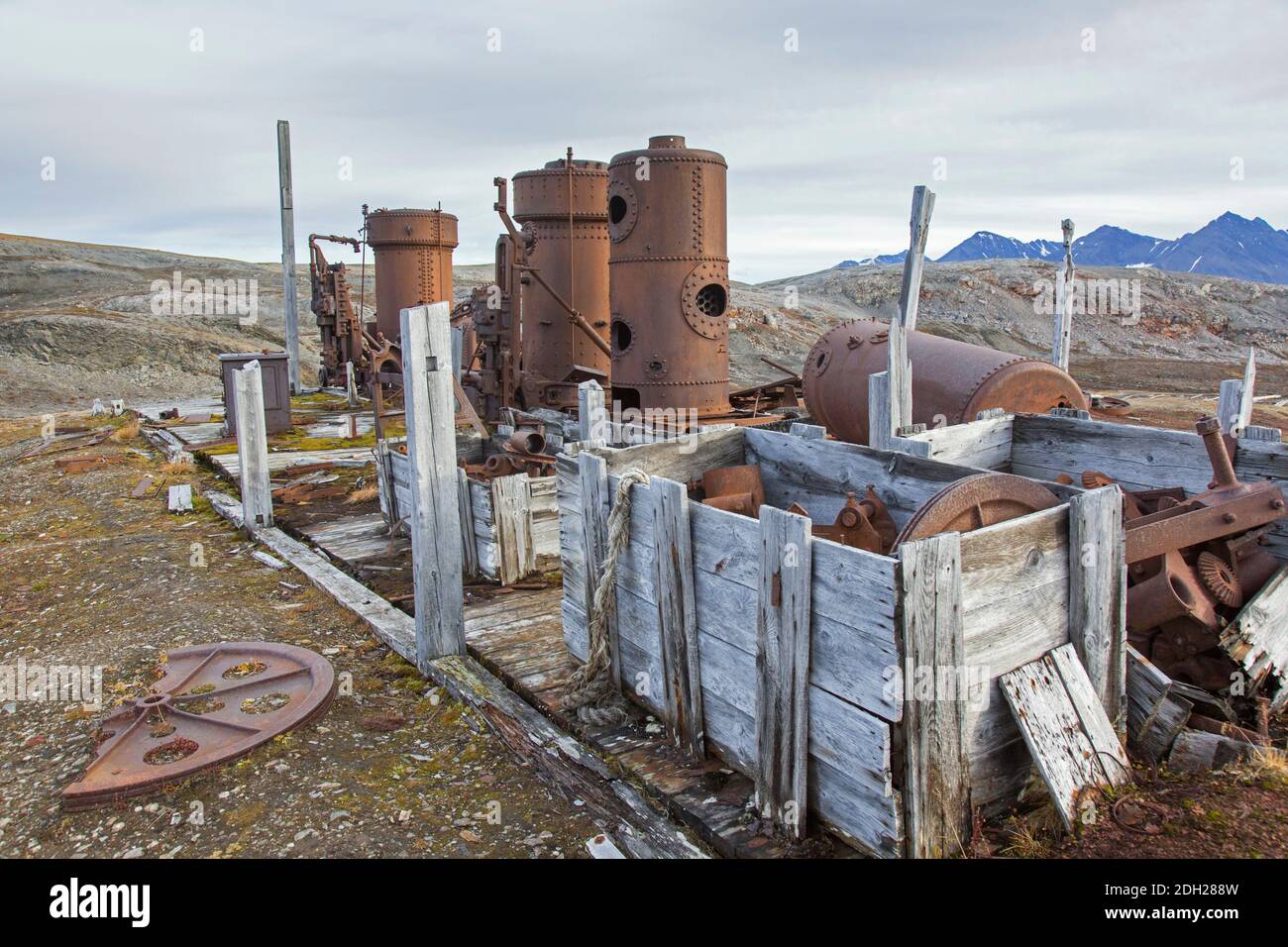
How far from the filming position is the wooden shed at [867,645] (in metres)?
2.99

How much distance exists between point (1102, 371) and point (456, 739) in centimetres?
2816

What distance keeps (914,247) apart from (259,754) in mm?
6505

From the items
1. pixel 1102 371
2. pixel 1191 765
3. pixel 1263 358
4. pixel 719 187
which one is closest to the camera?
pixel 1191 765

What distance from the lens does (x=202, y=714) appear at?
4.83m

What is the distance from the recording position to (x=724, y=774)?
3840 mm

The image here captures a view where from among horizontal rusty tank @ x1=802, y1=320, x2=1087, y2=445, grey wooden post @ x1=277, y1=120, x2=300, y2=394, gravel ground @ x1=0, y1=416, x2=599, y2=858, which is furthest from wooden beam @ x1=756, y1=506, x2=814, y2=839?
grey wooden post @ x1=277, y1=120, x2=300, y2=394

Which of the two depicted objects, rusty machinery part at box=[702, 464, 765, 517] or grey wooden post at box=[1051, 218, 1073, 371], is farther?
grey wooden post at box=[1051, 218, 1073, 371]

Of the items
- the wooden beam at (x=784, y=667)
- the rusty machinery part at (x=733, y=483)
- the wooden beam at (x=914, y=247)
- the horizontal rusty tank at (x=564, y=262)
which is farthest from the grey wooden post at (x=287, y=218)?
the wooden beam at (x=784, y=667)

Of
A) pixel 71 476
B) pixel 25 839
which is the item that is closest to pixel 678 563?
pixel 25 839

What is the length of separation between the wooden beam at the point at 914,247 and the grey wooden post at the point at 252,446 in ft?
19.2

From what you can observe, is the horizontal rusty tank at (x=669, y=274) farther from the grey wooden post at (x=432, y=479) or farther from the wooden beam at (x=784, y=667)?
the wooden beam at (x=784, y=667)

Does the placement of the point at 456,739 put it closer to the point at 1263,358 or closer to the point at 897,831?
the point at 897,831

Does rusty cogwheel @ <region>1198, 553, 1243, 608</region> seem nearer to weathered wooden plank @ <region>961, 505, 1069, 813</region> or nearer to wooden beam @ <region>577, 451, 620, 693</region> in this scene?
weathered wooden plank @ <region>961, 505, 1069, 813</region>

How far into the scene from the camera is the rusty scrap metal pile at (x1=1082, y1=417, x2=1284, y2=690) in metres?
3.93
